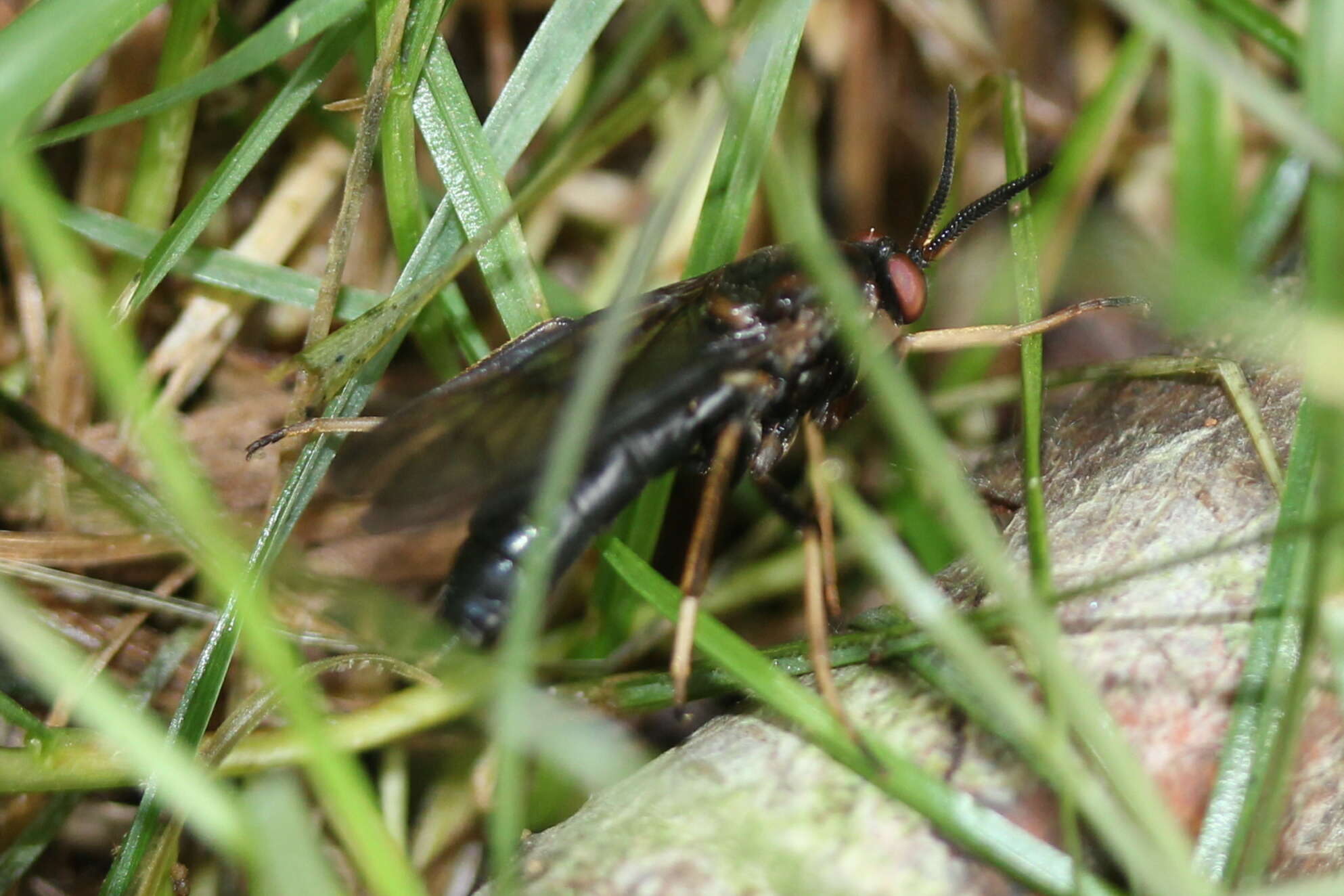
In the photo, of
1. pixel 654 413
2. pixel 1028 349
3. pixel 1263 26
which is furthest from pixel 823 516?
pixel 1263 26

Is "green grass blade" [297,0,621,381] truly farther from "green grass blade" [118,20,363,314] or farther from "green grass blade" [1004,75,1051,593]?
"green grass blade" [1004,75,1051,593]

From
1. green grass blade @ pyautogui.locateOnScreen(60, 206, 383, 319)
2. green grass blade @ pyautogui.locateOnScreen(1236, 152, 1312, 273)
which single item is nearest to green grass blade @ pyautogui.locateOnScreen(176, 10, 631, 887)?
green grass blade @ pyautogui.locateOnScreen(60, 206, 383, 319)

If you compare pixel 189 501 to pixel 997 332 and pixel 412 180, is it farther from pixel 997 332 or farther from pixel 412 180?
pixel 997 332

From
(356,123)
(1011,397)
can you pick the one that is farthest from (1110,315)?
(356,123)

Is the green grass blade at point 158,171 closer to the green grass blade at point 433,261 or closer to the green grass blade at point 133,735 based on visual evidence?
the green grass blade at point 433,261

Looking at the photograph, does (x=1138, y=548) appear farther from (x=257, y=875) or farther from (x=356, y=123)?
(x=356, y=123)

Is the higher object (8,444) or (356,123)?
(356,123)
